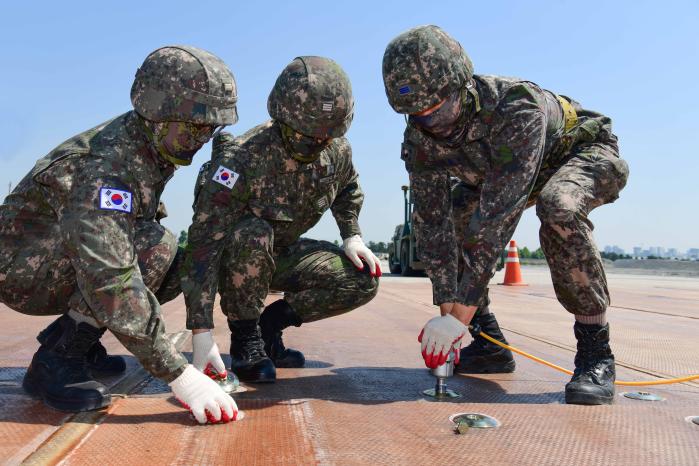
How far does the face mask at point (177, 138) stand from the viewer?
2281mm

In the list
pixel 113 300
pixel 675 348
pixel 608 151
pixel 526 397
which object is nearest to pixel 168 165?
pixel 113 300

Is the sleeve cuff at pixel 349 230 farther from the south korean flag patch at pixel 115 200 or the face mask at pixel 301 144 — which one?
the south korean flag patch at pixel 115 200

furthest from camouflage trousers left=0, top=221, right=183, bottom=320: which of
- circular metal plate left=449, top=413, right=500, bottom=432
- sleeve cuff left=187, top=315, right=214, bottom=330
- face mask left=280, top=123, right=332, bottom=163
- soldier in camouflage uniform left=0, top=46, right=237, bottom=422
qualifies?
circular metal plate left=449, top=413, right=500, bottom=432

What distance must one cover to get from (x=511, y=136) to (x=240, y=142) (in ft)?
4.06

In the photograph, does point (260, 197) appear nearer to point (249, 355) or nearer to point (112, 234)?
point (249, 355)

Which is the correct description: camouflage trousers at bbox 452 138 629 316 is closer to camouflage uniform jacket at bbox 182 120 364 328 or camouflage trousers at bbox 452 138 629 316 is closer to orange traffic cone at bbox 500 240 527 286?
camouflage uniform jacket at bbox 182 120 364 328

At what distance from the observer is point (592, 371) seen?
238cm

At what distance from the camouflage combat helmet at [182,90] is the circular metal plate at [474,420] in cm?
127

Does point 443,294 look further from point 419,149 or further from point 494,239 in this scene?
point 419,149

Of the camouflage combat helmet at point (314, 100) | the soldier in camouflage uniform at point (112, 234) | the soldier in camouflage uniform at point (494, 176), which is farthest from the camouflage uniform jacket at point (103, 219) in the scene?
the soldier in camouflage uniform at point (494, 176)

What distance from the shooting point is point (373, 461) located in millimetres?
1532

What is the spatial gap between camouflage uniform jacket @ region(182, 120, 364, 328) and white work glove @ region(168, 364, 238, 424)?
21.2 inches

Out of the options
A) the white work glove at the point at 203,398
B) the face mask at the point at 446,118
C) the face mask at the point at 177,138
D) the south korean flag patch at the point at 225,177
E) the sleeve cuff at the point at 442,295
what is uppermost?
the face mask at the point at 446,118

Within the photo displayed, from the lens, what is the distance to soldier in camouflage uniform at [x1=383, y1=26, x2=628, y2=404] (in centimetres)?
232
